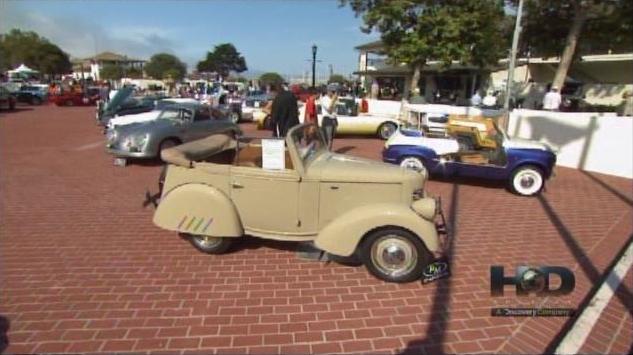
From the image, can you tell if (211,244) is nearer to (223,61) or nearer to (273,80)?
(273,80)

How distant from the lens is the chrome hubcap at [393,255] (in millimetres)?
3895

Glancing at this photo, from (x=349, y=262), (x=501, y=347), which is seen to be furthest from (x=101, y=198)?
(x=501, y=347)

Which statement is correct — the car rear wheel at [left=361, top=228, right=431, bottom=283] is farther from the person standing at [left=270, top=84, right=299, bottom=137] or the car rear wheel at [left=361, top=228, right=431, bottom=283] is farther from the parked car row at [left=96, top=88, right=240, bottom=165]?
the parked car row at [left=96, top=88, right=240, bottom=165]

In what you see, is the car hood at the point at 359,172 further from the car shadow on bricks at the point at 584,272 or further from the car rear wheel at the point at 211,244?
the car shadow on bricks at the point at 584,272

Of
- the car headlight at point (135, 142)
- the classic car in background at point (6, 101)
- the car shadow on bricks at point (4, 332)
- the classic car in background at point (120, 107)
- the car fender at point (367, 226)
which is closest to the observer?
the car shadow on bricks at point (4, 332)

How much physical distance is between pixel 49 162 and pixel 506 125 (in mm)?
11527

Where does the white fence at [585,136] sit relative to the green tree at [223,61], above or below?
below

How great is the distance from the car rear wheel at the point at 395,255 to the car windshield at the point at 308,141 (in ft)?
3.37

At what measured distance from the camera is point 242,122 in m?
20.0

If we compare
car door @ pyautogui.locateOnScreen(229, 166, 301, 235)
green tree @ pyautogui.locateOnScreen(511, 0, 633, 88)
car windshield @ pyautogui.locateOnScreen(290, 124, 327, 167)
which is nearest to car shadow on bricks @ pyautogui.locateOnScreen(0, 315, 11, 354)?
car door @ pyautogui.locateOnScreen(229, 166, 301, 235)

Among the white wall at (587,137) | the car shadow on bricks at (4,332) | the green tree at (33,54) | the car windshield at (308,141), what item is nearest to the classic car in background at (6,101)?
the car shadow on bricks at (4,332)

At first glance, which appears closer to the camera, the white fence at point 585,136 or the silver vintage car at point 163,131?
the silver vintage car at point 163,131

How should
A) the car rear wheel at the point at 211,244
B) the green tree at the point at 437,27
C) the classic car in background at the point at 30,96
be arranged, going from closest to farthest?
the car rear wheel at the point at 211,244 < the green tree at the point at 437,27 < the classic car in background at the point at 30,96

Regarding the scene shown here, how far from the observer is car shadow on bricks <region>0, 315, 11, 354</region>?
2.89m
